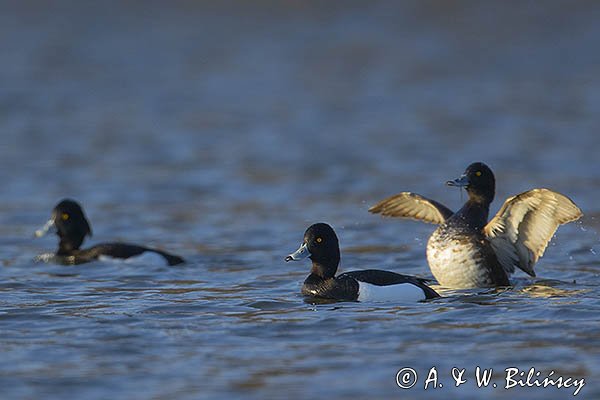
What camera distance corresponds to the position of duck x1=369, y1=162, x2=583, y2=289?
9930 millimetres

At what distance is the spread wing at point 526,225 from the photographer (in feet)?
32.1

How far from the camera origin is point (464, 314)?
345 inches

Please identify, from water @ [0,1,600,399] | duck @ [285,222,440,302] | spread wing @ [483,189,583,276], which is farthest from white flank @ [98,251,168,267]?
spread wing @ [483,189,583,276]

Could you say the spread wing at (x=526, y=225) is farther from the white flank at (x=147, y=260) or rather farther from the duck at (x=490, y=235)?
the white flank at (x=147, y=260)

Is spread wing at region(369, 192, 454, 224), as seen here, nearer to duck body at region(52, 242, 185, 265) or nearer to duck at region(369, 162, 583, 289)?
duck at region(369, 162, 583, 289)

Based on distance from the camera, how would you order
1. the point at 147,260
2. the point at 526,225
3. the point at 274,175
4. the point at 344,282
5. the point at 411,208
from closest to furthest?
the point at 344,282, the point at 526,225, the point at 411,208, the point at 147,260, the point at 274,175

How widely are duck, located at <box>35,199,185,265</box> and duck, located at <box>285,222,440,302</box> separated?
7.80ft

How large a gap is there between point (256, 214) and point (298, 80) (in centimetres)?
1161

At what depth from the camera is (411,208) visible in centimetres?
1114

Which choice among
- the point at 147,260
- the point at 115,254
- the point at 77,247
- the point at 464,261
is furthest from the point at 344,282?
the point at 77,247

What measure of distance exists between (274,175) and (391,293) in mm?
8366

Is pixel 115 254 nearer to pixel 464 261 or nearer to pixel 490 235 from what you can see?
pixel 464 261

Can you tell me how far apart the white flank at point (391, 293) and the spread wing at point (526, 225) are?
1123 millimetres

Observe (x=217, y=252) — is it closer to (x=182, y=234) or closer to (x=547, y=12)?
(x=182, y=234)
